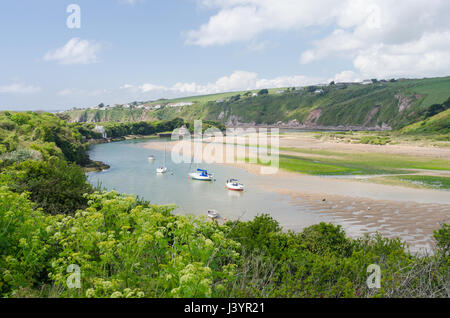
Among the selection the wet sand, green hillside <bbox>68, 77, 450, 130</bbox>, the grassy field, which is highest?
green hillside <bbox>68, 77, 450, 130</bbox>

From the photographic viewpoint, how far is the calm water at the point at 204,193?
2703cm

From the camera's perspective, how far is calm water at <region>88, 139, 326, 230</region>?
2703 cm

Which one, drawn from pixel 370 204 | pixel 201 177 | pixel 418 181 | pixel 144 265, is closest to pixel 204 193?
pixel 201 177

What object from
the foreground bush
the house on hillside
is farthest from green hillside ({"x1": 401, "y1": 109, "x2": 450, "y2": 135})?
Result: the house on hillside

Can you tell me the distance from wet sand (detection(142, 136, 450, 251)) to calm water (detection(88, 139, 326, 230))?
191 centimetres

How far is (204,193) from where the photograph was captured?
115 feet

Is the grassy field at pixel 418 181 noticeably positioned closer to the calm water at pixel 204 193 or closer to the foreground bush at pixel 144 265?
the calm water at pixel 204 193

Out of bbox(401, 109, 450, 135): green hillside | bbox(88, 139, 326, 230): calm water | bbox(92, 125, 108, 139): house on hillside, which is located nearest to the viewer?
bbox(88, 139, 326, 230): calm water

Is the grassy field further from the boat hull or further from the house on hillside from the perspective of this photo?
the house on hillside

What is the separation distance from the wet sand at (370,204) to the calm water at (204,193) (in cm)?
191

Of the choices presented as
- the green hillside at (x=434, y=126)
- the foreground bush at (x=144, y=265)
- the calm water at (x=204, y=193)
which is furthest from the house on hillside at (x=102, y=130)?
the foreground bush at (x=144, y=265)

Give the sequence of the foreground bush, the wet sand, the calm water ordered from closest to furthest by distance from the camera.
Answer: the foreground bush < the wet sand < the calm water

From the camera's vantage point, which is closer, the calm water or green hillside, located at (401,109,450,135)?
the calm water

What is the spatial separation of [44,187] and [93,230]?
12355 mm
